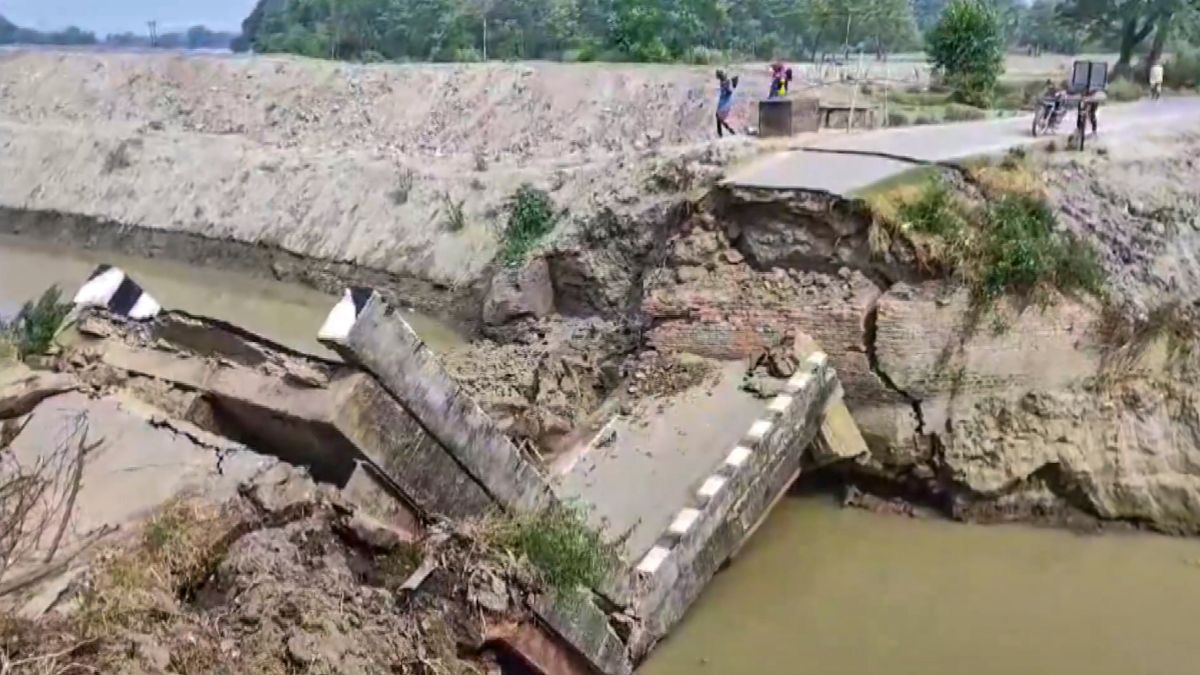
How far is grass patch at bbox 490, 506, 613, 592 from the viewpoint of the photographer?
658cm

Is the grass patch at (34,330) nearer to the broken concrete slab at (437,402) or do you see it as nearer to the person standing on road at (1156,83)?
the broken concrete slab at (437,402)

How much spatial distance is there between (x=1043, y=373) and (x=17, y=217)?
21189 millimetres

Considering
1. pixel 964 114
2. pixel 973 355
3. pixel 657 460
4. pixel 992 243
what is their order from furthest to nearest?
pixel 964 114 → pixel 992 243 → pixel 973 355 → pixel 657 460

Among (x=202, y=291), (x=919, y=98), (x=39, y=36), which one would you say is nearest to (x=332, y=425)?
(x=202, y=291)

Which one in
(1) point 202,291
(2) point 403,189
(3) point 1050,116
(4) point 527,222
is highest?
(3) point 1050,116

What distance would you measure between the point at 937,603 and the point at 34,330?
6.90 m

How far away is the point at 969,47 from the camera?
21781 millimetres

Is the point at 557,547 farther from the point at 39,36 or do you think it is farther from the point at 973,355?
the point at 39,36

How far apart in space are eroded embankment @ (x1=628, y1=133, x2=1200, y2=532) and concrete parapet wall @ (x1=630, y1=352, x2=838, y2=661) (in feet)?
2.11

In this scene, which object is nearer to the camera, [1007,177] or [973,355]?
[973,355]

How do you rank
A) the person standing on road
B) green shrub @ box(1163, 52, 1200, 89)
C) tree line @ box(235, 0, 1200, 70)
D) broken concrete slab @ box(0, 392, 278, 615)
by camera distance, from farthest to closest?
tree line @ box(235, 0, 1200, 70)
green shrub @ box(1163, 52, 1200, 89)
the person standing on road
broken concrete slab @ box(0, 392, 278, 615)

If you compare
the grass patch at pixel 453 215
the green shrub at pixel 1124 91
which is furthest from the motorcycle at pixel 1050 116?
the grass patch at pixel 453 215

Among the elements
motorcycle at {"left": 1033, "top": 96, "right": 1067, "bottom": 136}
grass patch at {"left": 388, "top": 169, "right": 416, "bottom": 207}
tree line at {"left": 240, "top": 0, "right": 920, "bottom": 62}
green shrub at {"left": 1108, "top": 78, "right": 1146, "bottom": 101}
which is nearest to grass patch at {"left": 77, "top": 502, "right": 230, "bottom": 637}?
motorcycle at {"left": 1033, "top": 96, "right": 1067, "bottom": 136}

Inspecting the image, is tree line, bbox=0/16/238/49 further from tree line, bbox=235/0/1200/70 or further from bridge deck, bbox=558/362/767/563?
bridge deck, bbox=558/362/767/563
